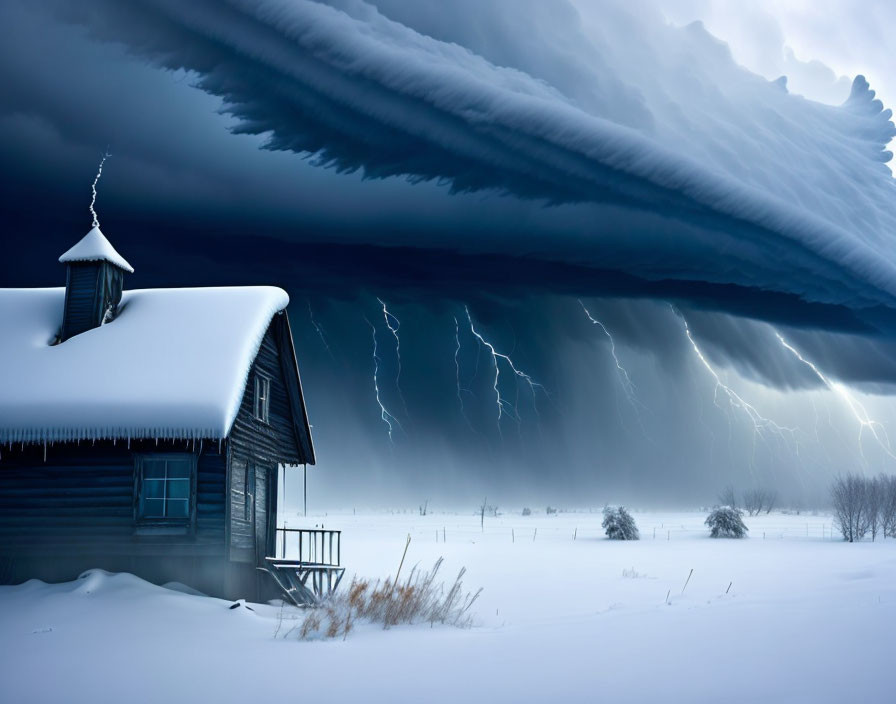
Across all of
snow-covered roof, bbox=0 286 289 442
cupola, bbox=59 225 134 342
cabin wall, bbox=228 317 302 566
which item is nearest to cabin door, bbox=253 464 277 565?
cabin wall, bbox=228 317 302 566

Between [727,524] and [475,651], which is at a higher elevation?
[475,651]

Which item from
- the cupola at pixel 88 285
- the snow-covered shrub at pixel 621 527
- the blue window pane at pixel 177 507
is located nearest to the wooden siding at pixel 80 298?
the cupola at pixel 88 285

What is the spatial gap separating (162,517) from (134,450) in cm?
155

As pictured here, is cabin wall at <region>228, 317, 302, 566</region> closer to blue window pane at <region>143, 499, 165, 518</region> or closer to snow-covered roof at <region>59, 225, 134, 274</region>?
blue window pane at <region>143, 499, 165, 518</region>

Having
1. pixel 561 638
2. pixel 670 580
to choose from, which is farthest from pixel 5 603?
pixel 670 580

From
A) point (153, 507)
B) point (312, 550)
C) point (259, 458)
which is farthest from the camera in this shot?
point (312, 550)

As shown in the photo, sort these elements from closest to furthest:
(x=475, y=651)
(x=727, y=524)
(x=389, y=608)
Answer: (x=475, y=651) < (x=389, y=608) < (x=727, y=524)

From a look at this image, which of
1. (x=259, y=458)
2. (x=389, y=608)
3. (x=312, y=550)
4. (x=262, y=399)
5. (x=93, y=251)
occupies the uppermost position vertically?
(x=93, y=251)

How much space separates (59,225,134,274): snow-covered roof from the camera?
63.5ft

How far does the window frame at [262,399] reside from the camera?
19344 mm

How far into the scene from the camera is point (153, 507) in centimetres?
1698

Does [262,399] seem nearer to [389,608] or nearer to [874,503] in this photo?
[389,608]

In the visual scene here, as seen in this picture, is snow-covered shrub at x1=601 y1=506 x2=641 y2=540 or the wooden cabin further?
snow-covered shrub at x1=601 y1=506 x2=641 y2=540

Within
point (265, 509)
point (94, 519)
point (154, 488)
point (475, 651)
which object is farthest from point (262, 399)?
point (475, 651)
